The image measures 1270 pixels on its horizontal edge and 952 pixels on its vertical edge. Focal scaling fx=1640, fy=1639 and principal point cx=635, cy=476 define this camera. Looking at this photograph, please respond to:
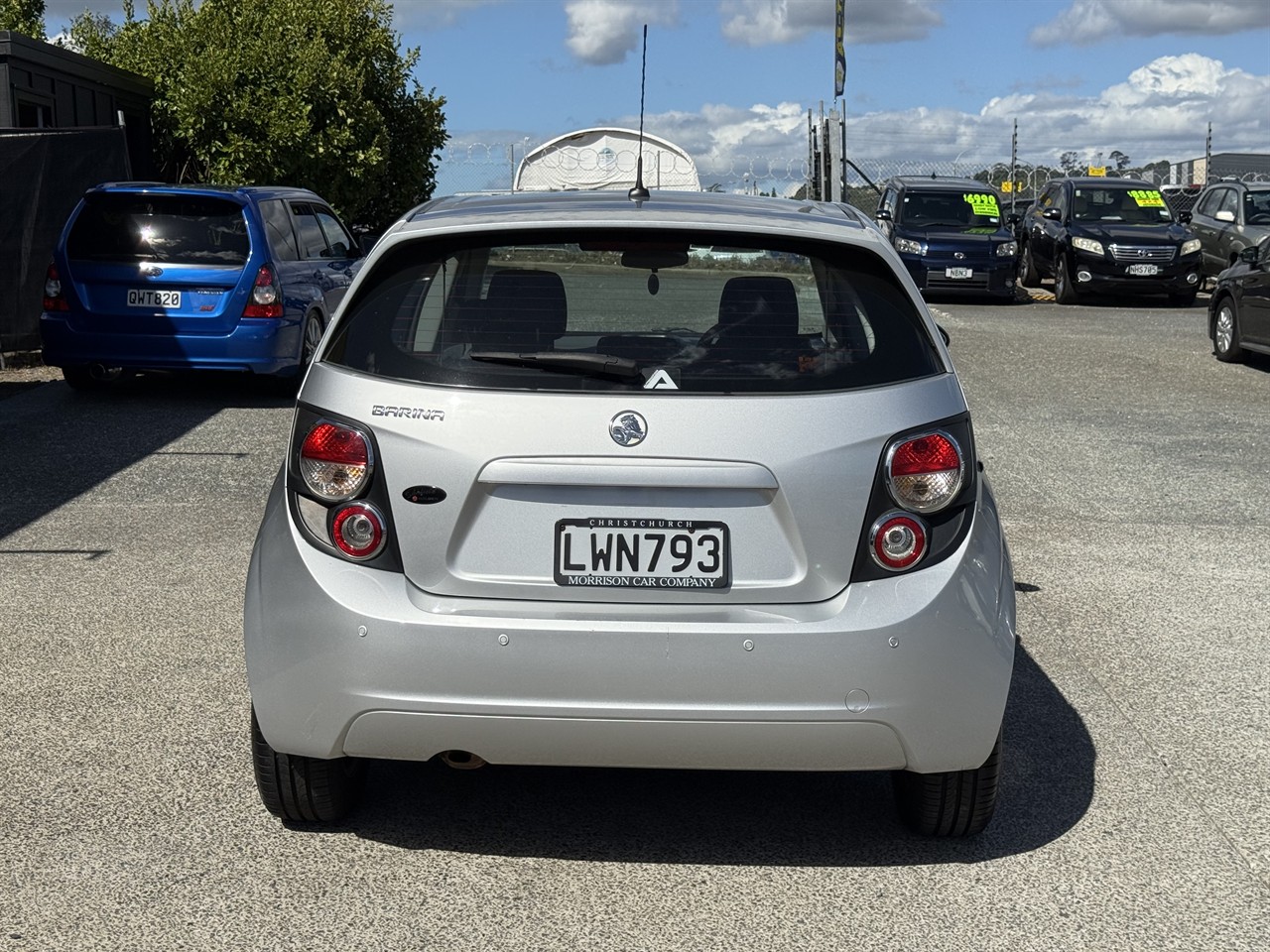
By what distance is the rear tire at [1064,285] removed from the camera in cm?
2411

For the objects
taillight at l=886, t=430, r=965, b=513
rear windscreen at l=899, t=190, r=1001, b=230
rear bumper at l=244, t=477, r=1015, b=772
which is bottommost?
rear windscreen at l=899, t=190, r=1001, b=230

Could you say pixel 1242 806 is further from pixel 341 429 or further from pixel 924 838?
pixel 341 429

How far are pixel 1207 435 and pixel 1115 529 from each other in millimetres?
3855

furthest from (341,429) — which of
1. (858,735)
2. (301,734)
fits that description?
(858,735)

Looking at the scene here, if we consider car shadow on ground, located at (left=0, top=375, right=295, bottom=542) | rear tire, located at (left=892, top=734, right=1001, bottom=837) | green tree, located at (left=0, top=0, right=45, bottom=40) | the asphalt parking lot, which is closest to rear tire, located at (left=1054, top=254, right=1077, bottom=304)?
car shadow on ground, located at (left=0, top=375, right=295, bottom=542)

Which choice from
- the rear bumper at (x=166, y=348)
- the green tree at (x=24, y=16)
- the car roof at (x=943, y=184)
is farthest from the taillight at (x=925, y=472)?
the green tree at (x=24, y=16)

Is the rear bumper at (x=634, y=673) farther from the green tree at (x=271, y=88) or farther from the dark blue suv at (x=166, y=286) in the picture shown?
the green tree at (x=271, y=88)

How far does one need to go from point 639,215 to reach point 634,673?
1116 mm

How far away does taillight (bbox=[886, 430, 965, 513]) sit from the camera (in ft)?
12.1

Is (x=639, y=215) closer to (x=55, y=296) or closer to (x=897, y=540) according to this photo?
(x=897, y=540)

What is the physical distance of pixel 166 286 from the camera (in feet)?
39.9

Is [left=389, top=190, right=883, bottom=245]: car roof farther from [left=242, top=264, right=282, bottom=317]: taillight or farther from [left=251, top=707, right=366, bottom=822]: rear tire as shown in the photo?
[left=242, top=264, right=282, bottom=317]: taillight

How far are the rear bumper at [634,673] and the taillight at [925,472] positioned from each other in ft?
0.48

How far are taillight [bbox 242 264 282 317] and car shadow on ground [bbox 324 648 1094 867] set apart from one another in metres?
8.09
